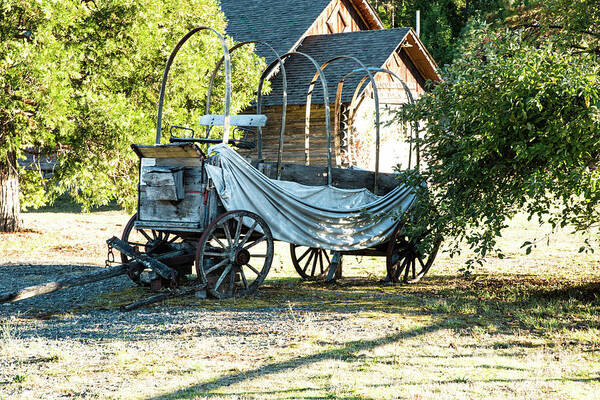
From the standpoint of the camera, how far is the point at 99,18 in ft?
47.0

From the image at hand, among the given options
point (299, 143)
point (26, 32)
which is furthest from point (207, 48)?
point (299, 143)

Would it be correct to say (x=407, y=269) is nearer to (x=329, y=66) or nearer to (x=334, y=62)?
(x=329, y=66)

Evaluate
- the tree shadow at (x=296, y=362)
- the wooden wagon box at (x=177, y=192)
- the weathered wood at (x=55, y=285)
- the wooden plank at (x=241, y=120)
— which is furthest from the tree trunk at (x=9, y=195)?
the tree shadow at (x=296, y=362)

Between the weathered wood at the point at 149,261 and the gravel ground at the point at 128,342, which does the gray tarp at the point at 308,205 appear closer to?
the weathered wood at the point at 149,261

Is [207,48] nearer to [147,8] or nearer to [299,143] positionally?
[147,8]

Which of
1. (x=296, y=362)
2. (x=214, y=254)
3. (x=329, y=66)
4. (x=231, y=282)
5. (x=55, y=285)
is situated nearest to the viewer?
(x=296, y=362)

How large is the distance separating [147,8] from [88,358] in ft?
33.6

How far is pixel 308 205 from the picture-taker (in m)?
9.08

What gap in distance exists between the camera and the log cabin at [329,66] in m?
21.5

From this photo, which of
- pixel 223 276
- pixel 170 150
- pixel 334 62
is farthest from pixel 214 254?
pixel 334 62

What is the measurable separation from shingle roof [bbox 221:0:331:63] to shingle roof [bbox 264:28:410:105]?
2.66 feet

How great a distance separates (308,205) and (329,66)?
47.4 ft

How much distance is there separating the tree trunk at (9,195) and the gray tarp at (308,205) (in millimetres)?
8222

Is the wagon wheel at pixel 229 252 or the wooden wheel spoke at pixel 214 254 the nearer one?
the wooden wheel spoke at pixel 214 254
